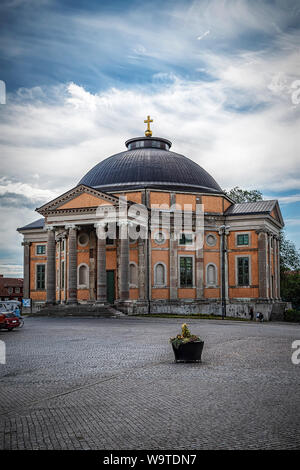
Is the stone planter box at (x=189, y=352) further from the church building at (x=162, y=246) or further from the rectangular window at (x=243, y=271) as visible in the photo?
the rectangular window at (x=243, y=271)

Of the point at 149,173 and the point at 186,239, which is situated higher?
the point at 149,173

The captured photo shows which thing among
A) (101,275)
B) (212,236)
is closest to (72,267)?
(101,275)

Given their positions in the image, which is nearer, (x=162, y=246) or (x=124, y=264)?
(x=124, y=264)

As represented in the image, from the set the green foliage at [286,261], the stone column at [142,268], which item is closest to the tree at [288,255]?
the green foliage at [286,261]

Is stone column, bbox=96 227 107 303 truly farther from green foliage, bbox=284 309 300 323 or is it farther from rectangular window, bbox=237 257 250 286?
green foliage, bbox=284 309 300 323

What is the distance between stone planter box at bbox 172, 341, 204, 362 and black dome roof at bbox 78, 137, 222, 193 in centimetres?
3487

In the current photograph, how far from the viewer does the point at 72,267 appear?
4422 centimetres

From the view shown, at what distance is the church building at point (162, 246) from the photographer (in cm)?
4438

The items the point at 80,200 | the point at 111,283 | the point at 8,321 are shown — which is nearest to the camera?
the point at 8,321

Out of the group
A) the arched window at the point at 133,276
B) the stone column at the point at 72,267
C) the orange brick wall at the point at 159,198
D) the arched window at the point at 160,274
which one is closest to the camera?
the stone column at the point at 72,267

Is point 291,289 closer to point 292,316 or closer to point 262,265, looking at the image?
point 262,265

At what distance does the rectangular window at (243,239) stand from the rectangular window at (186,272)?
218 inches

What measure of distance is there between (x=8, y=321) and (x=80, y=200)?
19241mm
